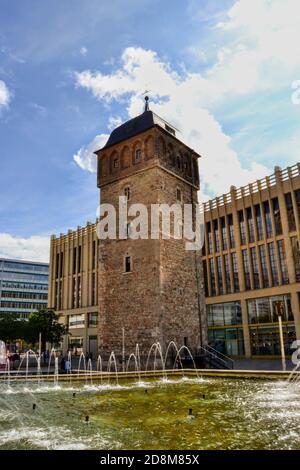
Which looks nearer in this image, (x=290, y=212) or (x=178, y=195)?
(x=178, y=195)

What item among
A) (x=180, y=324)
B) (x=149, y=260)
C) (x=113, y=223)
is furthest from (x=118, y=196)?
(x=180, y=324)

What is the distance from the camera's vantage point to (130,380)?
16906mm

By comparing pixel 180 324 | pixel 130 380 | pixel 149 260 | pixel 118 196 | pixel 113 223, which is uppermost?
pixel 118 196

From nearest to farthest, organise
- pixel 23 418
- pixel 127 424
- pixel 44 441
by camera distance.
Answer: pixel 44 441 → pixel 127 424 → pixel 23 418

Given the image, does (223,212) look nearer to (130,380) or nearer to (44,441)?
(130,380)

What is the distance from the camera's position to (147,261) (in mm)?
22703

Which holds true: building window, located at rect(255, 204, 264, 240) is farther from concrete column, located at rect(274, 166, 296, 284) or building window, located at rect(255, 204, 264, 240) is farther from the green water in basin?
the green water in basin

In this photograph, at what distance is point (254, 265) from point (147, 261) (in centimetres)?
1436

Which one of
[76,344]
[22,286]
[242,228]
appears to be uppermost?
[22,286]

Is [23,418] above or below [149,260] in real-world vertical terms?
below

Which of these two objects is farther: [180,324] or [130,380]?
[180,324]

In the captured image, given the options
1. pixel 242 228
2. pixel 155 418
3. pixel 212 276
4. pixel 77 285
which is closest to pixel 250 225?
pixel 242 228

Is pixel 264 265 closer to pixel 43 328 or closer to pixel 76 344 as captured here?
pixel 43 328

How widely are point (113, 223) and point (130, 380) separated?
Answer: 1181 cm
